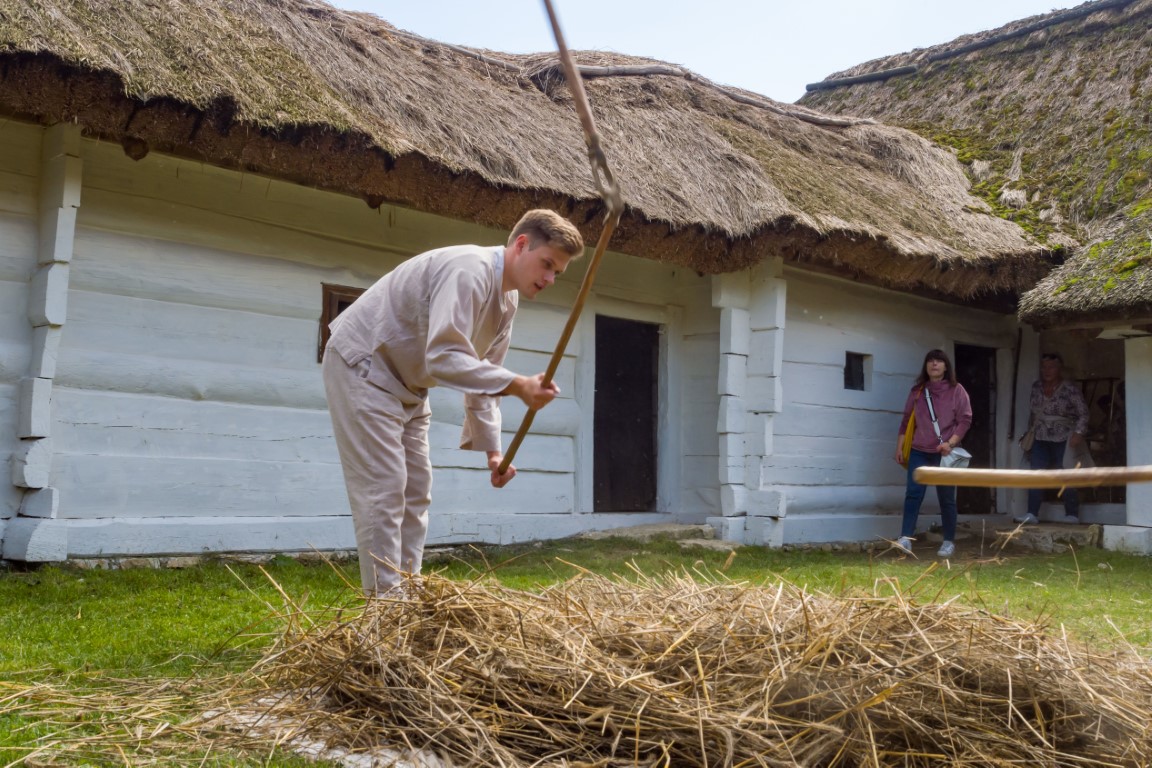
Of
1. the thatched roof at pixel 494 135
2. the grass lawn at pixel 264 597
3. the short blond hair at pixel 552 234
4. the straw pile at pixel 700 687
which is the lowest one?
the grass lawn at pixel 264 597

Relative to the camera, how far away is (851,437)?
9031 millimetres

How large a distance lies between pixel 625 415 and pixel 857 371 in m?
2.11

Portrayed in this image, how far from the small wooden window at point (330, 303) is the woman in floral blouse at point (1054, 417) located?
578 centimetres

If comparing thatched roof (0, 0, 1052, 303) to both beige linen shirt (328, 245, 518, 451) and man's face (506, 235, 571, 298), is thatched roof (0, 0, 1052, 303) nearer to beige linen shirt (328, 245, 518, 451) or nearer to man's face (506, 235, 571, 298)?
beige linen shirt (328, 245, 518, 451)

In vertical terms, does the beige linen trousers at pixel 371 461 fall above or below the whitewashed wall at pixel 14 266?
below

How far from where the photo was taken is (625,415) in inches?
336

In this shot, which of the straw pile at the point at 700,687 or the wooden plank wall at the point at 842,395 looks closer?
the straw pile at the point at 700,687

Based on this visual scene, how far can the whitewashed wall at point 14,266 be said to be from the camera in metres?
5.11

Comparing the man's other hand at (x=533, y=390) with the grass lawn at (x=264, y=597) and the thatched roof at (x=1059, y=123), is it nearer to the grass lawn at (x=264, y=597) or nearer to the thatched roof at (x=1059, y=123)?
the grass lawn at (x=264, y=597)

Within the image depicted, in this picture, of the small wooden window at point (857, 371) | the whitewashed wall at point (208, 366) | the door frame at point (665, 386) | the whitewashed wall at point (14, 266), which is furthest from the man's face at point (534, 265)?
the small wooden window at point (857, 371)

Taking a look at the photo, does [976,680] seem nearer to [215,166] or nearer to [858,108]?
[215,166]

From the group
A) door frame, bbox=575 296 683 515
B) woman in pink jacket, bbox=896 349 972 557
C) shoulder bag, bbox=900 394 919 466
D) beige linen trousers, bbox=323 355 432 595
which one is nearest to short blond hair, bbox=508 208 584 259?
beige linen trousers, bbox=323 355 432 595

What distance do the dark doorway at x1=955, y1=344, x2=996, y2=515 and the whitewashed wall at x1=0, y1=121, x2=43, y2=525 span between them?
793cm

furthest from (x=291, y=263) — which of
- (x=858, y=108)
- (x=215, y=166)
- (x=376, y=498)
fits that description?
Result: (x=858, y=108)
